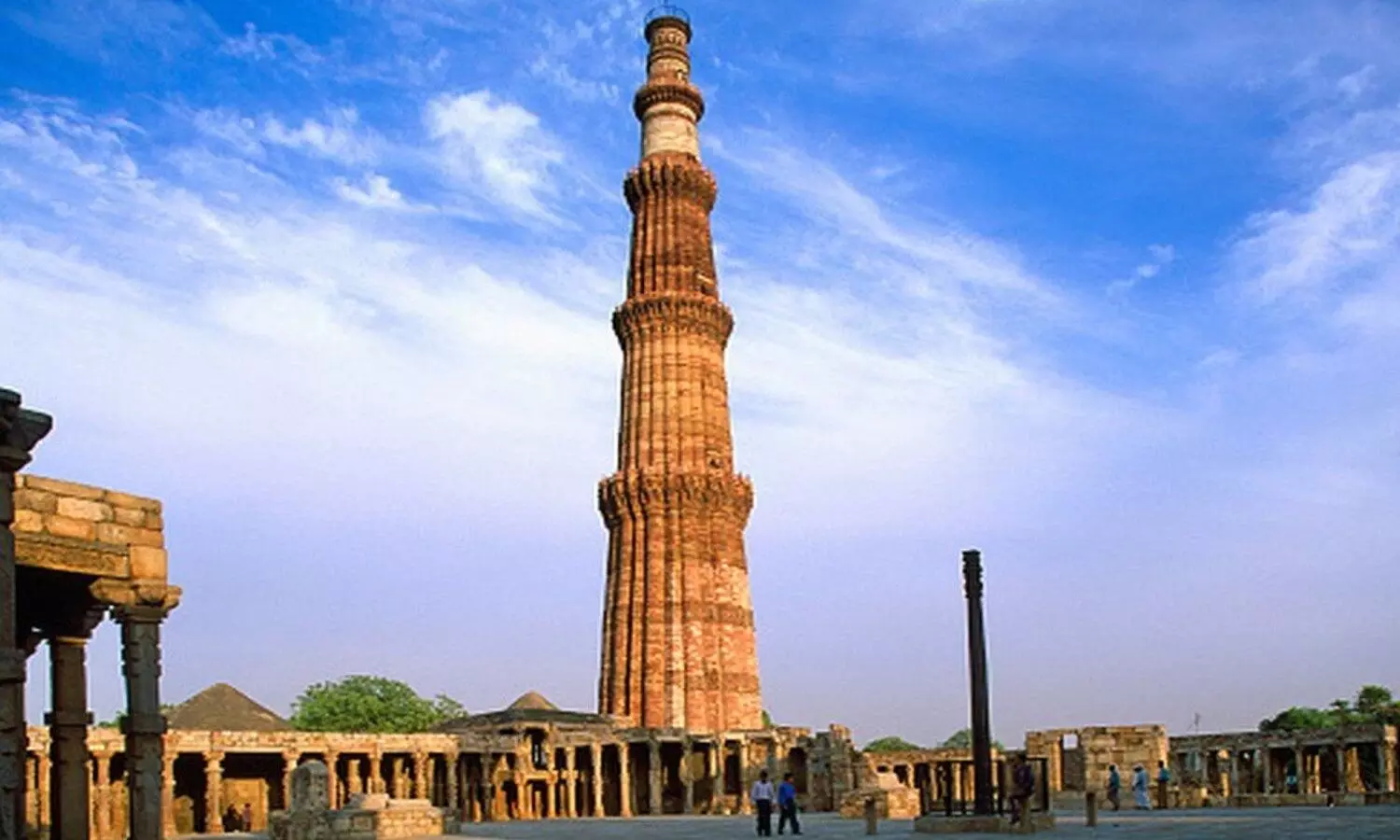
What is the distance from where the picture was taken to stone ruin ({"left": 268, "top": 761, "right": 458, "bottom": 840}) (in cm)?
2309

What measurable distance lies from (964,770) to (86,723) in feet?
135

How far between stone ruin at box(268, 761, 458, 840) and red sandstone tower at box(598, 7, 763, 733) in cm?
2168

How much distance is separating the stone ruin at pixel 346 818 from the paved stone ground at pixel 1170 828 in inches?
30.8

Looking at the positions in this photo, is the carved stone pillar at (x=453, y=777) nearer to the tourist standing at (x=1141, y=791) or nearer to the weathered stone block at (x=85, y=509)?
the tourist standing at (x=1141, y=791)

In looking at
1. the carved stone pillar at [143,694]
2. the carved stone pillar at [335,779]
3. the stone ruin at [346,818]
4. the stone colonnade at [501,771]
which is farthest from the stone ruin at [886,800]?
the carved stone pillar at [143,694]

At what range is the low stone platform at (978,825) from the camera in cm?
1816

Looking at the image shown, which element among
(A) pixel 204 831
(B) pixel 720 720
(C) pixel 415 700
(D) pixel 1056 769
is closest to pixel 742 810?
(B) pixel 720 720

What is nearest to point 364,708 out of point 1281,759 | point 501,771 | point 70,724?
point 501,771

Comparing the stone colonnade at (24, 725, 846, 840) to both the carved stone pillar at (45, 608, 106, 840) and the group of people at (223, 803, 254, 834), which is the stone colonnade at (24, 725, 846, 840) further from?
the carved stone pillar at (45, 608, 106, 840)

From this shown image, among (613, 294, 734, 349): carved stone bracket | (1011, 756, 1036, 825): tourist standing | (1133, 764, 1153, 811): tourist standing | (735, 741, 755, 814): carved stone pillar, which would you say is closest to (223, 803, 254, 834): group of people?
(735, 741, 755, 814): carved stone pillar

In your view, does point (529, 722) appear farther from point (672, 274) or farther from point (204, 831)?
point (672, 274)

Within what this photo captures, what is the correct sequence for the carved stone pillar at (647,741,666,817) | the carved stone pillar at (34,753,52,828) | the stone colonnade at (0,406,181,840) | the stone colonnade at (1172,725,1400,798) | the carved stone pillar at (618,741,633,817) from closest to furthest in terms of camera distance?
the stone colonnade at (0,406,181,840)
the carved stone pillar at (34,753,52,828)
the stone colonnade at (1172,725,1400,798)
the carved stone pillar at (647,741,666,817)
the carved stone pillar at (618,741,633,817)

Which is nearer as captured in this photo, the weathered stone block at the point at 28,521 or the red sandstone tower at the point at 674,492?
the weathered stone block at the point at 28,521

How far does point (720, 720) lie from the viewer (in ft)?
154
